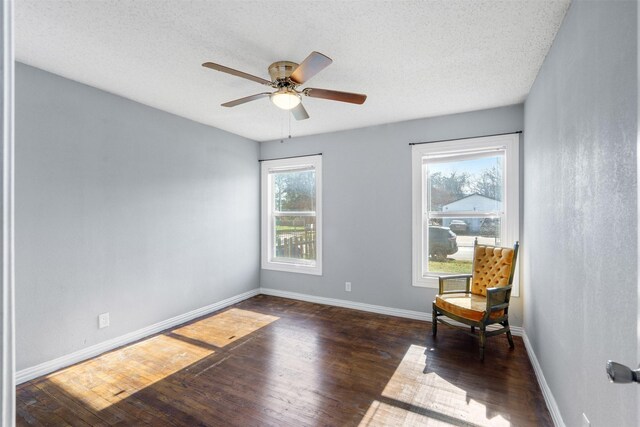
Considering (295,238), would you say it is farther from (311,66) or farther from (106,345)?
(311,66)

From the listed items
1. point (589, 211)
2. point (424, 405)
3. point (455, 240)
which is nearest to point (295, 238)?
point (455, 240)

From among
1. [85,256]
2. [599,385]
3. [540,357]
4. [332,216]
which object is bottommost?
[540,357]

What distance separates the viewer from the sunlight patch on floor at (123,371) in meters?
2.39

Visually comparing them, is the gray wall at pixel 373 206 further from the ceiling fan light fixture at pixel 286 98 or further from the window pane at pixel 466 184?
the ceiling fan light fixture at pixel 286 98

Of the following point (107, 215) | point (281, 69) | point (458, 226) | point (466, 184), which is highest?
point (281, 69)

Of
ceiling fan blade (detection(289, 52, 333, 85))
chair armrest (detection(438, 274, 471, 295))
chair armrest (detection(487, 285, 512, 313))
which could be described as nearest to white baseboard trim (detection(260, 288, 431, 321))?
chair armrest (detection(438, 274, 471, 295))

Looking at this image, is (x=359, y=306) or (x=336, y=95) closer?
(x=336, y=95)

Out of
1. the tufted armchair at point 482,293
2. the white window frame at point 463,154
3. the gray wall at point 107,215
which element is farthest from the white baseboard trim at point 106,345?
the tufted armchair at point 482,293

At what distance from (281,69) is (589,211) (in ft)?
7.20

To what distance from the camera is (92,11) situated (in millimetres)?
1910

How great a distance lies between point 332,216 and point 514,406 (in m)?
2.96

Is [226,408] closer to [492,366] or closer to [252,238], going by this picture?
[492,366]

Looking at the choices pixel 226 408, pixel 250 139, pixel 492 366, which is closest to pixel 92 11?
pixel 226 408

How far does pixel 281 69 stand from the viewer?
250cm
